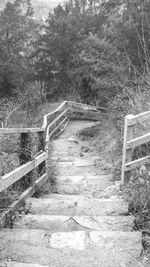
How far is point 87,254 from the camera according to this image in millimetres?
2881

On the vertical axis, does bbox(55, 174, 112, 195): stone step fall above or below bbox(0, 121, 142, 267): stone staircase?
below

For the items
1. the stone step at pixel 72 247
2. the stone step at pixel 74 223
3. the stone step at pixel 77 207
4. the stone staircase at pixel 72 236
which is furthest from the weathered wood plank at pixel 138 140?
the stone step at pixel 72 247

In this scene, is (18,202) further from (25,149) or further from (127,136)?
(127,136)

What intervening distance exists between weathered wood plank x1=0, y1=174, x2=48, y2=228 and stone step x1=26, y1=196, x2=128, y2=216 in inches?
4.6

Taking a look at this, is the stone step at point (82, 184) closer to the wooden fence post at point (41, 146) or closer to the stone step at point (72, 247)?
the wooden fence post at point (41, 146)

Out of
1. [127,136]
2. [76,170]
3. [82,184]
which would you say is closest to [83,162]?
[76,170]

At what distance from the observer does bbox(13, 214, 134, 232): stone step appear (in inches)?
141

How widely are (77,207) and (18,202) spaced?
2.81 ft

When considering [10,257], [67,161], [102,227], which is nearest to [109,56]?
[67,161]

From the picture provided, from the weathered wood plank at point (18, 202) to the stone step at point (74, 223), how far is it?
0.12 m

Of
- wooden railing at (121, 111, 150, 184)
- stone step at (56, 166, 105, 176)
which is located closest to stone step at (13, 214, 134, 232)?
wooden railing at (121, 111, 150, 184)

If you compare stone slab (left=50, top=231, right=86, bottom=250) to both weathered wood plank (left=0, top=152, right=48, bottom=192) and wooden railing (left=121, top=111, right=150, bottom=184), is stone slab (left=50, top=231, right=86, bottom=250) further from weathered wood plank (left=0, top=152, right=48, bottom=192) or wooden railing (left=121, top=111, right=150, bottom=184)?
wooden railing (left=121, top=111, right=150, bottom=184)

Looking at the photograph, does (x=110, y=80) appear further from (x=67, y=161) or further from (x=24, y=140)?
(x=24, y=140)

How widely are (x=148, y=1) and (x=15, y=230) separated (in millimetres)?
12690
